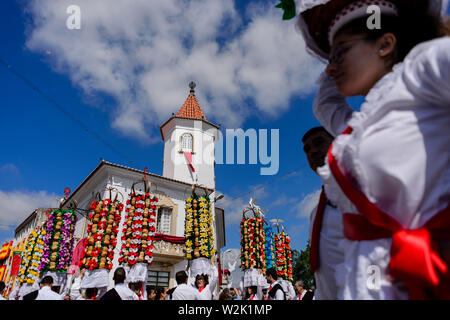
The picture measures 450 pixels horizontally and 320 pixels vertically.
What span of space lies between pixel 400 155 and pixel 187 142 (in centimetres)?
2117

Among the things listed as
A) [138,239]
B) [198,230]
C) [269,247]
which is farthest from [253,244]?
[138,239]

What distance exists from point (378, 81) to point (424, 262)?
0.60m

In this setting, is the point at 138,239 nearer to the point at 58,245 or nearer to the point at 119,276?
the point at 119,276

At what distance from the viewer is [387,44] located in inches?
41.9

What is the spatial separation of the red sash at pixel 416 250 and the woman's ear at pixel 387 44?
55 cm

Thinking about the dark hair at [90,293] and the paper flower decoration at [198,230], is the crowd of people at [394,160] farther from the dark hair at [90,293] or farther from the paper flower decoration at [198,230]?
the paper flower decoration at [198,230]

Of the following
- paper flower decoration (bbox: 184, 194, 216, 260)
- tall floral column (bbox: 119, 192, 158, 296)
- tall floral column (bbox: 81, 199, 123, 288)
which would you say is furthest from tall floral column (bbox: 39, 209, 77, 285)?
paper flower decoration (bbox: 184, 194, 216, 260)

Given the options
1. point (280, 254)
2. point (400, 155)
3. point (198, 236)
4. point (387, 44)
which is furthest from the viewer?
point (280, 254)

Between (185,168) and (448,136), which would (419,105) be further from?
(185,168)

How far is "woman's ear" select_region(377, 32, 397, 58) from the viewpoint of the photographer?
1.06 metres

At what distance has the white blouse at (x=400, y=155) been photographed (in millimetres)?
811

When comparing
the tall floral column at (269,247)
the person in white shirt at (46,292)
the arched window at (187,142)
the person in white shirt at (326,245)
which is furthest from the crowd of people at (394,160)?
the arched window at (187,142)

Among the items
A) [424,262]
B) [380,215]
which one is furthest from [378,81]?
[424,262]

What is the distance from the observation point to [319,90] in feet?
4.99
